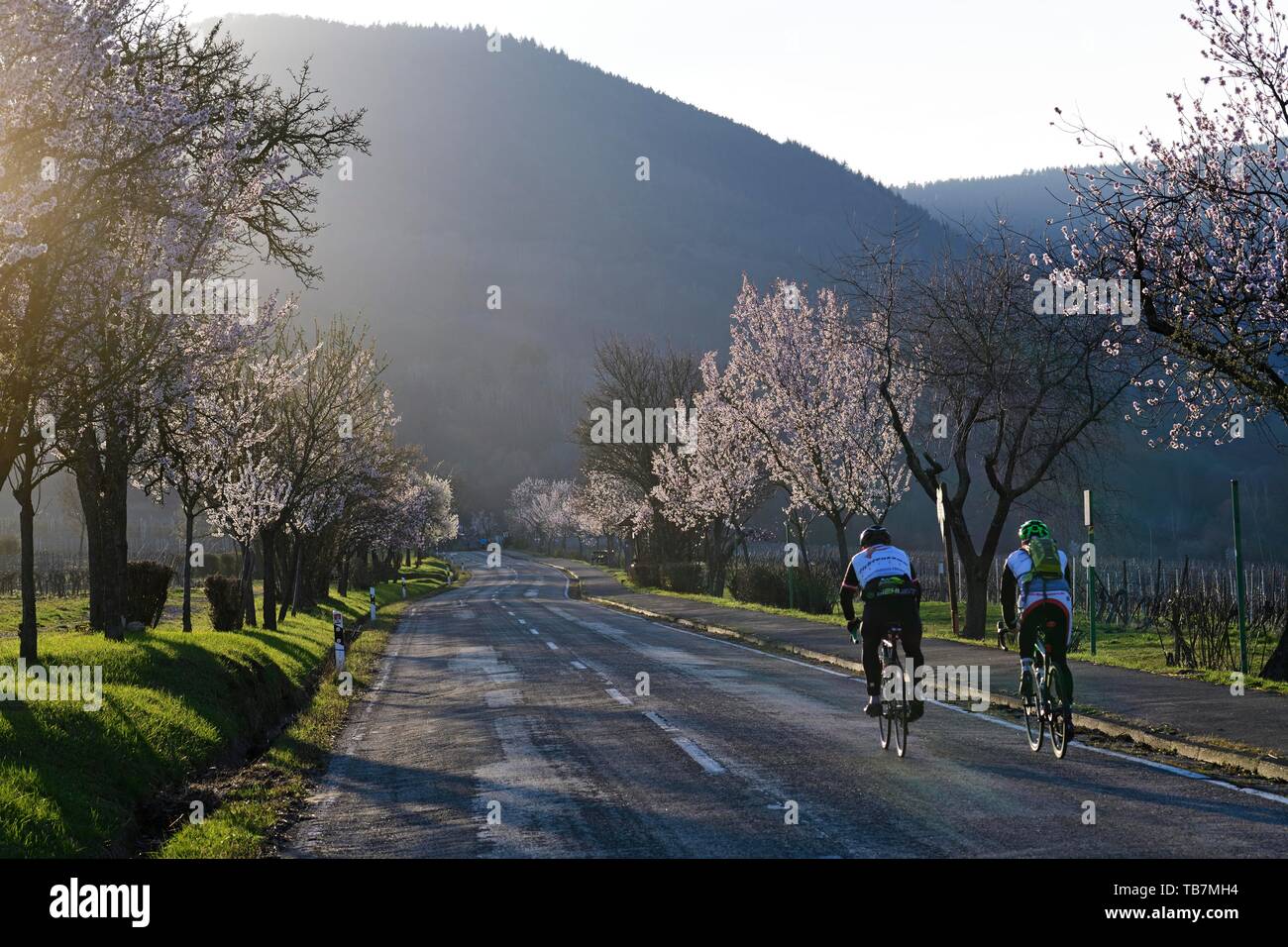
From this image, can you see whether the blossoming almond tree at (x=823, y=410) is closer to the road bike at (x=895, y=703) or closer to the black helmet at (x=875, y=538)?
the black helmet at (x=875, y=538)

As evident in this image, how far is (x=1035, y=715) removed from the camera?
38.0ft

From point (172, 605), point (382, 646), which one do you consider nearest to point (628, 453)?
point (172, 605)

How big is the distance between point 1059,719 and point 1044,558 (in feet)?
5.18

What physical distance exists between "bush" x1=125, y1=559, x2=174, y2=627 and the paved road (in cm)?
553

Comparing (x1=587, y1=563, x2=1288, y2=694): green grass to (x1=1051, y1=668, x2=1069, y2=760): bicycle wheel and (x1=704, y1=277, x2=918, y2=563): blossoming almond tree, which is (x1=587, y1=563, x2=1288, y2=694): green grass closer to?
(x1=704, y1=277, x2=918, y2=563): blossoming almond tree

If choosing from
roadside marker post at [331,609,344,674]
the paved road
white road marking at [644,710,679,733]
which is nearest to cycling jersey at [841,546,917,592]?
the paved road

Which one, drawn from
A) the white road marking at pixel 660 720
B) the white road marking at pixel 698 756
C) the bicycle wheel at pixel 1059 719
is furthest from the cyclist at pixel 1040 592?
the white road marking at pixel 660 720

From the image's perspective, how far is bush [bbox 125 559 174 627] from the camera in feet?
66.1

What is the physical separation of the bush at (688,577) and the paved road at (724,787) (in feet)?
127

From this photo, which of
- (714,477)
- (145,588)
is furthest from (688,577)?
(145,588)

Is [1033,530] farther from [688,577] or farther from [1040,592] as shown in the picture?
[688,577]

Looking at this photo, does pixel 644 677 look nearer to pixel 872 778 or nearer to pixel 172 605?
pixel 872 778

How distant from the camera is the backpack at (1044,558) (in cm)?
1133
